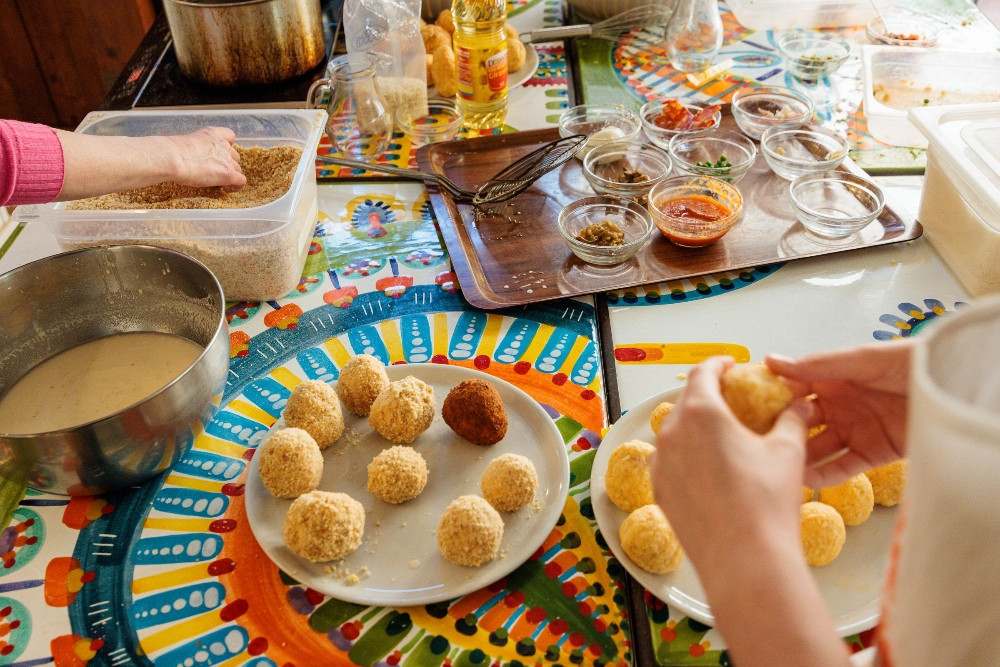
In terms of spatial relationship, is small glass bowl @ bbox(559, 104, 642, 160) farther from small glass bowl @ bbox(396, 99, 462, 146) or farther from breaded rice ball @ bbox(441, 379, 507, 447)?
breaded rice ball @ bbox(441, 379, 507, 447)

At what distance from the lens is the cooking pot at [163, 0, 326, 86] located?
194 centimetres

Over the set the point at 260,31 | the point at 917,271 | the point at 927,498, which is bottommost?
the point at 917,271

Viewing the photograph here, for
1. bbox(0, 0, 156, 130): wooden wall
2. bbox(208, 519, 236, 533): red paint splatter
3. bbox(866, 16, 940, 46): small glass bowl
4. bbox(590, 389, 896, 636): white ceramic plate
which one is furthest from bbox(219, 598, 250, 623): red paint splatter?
bbox(0, 0, 156, 130): wooden wall

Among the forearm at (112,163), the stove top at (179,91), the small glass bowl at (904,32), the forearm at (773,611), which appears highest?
the forearm at (773,611)

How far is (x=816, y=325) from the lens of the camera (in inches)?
57.2

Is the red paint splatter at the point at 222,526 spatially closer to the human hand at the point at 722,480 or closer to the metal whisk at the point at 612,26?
the human hand at the point at 722,480

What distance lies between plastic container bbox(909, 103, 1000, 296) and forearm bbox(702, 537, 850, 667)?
1.14 meters

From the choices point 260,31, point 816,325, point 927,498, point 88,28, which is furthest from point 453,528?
point 88,28

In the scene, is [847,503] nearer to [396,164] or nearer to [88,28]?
[396,164]

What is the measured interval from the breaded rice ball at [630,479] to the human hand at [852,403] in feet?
0.82

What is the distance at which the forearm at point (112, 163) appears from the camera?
135cm

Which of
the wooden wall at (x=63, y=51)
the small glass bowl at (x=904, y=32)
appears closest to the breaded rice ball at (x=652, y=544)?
the small glass bowl at (x=904, y=32)

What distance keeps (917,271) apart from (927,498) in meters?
1.27

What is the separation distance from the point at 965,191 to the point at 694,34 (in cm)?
110
